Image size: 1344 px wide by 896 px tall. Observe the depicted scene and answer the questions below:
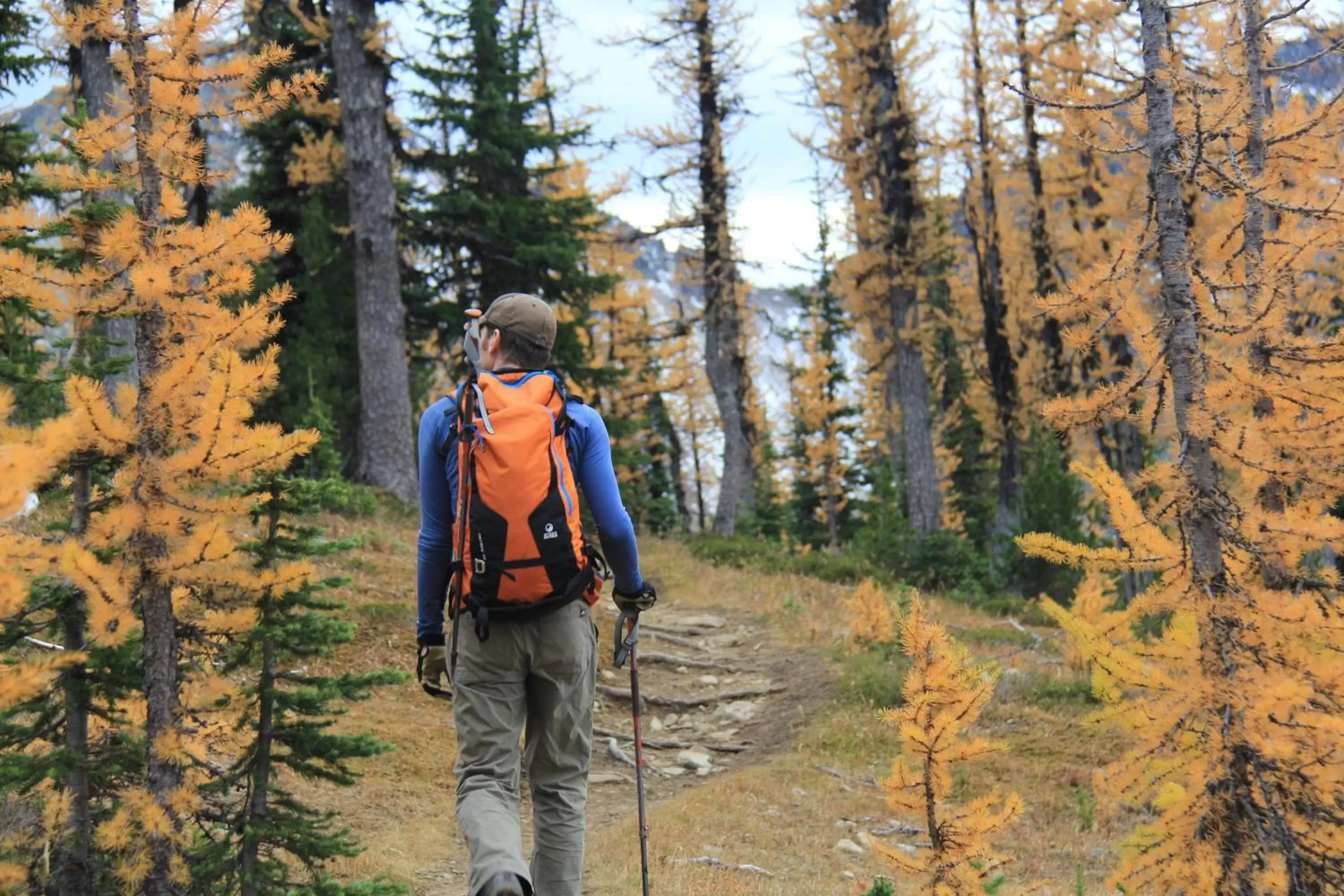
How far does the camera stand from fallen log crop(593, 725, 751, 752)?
988cm

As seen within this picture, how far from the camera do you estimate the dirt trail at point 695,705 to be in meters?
9.00

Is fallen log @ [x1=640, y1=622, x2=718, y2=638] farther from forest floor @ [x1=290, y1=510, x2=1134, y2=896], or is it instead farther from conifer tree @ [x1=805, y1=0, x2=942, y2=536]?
conifer tree @ [x1=805, y1=0, x2=942, y2=536]

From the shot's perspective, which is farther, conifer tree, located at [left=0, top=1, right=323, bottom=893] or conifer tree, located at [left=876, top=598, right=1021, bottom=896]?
conifer tree, located at [left=876, top=598, right=1021, bottom=896]

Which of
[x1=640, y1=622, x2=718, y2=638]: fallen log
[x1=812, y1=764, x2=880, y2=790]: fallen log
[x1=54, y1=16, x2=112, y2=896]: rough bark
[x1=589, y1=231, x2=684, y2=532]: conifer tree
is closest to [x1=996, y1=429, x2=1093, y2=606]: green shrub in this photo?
[x1=640, y1=622, x2=718, y2=638]: fallen log

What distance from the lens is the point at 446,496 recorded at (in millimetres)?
4246

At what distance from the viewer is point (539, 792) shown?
4211 millimetres

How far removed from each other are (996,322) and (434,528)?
62.6 ft

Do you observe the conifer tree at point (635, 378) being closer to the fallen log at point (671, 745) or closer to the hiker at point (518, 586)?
the fallen log at point (671, 745)

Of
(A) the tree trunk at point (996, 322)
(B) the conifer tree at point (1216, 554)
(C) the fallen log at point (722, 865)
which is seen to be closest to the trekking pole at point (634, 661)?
(C) the fallen log at point (722, 865)

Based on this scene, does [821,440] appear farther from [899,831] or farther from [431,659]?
[431,659]

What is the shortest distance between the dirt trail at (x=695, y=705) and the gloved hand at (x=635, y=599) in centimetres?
319

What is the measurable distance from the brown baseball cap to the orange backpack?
32cm

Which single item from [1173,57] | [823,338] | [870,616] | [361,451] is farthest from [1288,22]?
[823,338]

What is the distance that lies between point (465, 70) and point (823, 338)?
2229 cm
